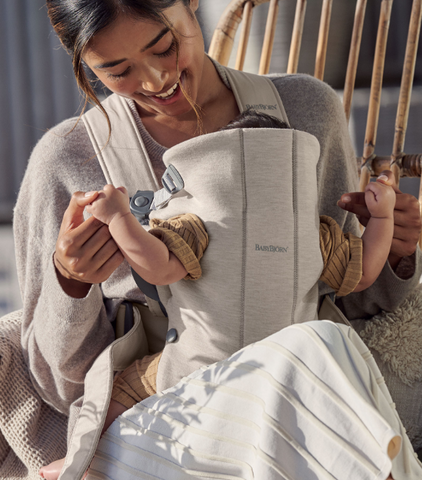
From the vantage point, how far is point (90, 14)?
24.8 inches

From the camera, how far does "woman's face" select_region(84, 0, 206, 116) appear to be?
637 millimetres

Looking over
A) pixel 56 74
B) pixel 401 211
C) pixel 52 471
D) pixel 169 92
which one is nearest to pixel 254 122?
pixel 169 92

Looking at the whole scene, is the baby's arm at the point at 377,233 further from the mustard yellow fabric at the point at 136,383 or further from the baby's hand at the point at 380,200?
the mustard yellow fabric at the point at 136,383

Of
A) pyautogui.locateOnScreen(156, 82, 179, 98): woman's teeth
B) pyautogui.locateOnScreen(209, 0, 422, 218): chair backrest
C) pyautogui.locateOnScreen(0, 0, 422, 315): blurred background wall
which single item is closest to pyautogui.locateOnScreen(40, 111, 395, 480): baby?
pyautogui.locateOnScreen(156, 82, 179, 98): woman's teeth

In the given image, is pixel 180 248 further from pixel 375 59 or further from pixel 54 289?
pixel 375 59

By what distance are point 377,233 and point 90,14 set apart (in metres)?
0.48

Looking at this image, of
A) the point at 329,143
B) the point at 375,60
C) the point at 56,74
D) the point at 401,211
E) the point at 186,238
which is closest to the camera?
the point at 186,238

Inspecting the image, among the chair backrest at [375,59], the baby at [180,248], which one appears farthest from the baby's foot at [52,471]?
the chair backrest at [375,59]

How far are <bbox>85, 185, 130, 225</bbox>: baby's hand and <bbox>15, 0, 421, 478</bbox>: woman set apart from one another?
16mm

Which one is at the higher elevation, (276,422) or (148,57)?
(148,57)

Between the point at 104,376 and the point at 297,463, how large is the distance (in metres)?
0.30

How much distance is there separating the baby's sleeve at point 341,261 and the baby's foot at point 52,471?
430mm

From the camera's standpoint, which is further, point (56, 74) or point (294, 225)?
point (56, 74)

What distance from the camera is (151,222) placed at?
2.11 feet
